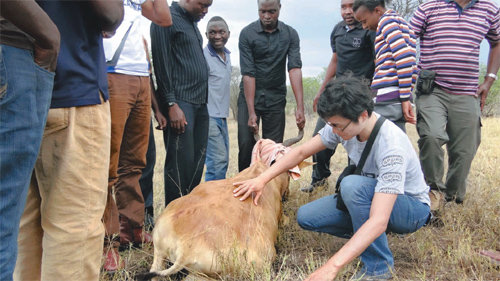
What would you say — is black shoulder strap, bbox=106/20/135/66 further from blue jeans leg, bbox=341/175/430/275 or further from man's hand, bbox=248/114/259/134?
→ man's hand, bbox=248/114/259/134

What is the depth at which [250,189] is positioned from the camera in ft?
9.93

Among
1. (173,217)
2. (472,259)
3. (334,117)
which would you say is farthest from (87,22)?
(472,259)

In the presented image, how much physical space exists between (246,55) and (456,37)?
94.5 inches

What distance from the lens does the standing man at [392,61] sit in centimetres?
368

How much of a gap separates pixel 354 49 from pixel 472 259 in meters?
2.66

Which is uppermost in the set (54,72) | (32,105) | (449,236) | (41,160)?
(54,72)

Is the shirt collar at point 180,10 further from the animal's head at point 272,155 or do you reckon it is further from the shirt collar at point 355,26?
the shirt collar at point 355,26

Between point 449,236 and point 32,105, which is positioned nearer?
point 32,105

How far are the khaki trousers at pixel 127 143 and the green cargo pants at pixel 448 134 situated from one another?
278 cm

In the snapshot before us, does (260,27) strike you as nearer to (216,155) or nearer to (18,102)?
(216,155)

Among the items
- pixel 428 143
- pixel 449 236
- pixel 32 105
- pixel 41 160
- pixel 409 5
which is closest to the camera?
pixel 32 105

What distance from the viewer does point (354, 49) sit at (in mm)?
4750

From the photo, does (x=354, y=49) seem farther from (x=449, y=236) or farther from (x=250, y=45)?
(x=449, y=236)

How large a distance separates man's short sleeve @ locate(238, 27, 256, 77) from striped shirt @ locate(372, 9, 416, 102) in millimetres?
1725
